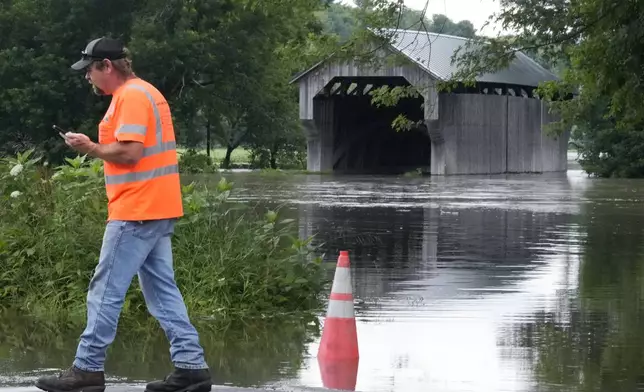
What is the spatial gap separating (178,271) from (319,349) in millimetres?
2700

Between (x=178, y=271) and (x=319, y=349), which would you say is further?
(x=178, y=271)

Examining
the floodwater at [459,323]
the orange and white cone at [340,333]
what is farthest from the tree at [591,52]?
the orange and white cone at [340,333]

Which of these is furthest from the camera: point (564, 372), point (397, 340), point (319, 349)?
point (397, 340)

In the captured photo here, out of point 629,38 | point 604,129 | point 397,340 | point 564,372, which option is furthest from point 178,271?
point 604,129

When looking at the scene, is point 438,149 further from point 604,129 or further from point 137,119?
point 137,119

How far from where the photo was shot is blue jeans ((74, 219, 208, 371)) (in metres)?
7.53

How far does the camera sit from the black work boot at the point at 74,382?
748 cm

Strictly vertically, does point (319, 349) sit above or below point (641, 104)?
below

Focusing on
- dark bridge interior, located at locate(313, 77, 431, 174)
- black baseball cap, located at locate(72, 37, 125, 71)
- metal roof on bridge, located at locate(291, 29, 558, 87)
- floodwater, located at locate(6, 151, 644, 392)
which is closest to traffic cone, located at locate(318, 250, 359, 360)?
floodwater, located at locate(6, 151, 644, 392)

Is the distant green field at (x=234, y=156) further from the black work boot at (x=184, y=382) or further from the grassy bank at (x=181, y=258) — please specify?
the black work boot at (x=184, y=382)

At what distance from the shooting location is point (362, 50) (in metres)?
20.1

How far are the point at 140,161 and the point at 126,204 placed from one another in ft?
0.81

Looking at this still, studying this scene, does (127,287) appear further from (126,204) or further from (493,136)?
(493,136)

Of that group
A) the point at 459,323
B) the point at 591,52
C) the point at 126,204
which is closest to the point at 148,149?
the point at 126,204
